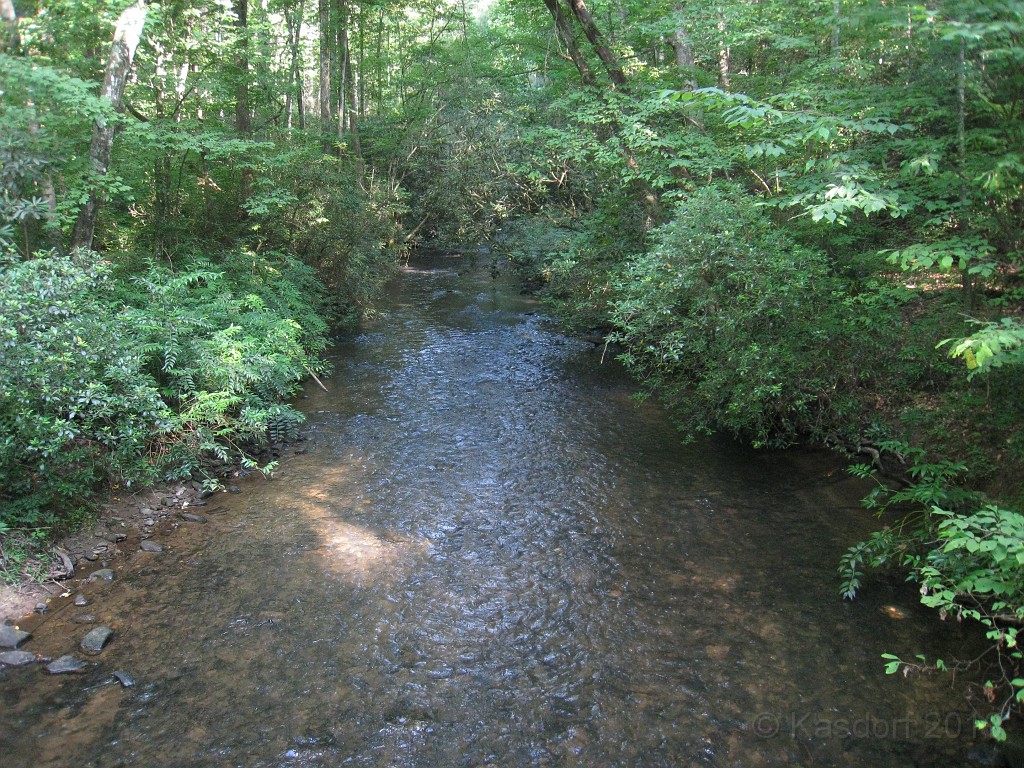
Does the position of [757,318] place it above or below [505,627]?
above

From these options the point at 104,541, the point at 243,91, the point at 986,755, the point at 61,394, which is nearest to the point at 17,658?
the point at 104,541

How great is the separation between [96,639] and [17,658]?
559 millimetres

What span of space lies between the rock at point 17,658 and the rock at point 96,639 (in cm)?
35

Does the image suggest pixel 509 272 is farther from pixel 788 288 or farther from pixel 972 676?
pixel 972 676

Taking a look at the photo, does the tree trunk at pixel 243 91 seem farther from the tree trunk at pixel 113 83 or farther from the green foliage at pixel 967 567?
the green foliage at pixel 967 567

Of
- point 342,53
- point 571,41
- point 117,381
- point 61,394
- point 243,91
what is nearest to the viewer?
point 61,394

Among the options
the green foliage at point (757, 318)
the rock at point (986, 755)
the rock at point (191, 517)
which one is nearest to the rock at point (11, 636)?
the rock at point (191, 517)

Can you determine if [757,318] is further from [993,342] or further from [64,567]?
[64,567]

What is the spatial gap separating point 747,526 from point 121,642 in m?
6.46

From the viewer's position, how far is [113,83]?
360 inches

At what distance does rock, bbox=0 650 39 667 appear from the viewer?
5.19m

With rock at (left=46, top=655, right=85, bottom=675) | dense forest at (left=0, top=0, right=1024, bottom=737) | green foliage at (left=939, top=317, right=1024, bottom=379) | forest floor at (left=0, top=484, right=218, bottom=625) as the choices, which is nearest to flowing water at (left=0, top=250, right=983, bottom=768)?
rock at (left=46, top=655, right=85, bottom=675)

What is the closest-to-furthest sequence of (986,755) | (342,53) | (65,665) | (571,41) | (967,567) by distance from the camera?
(986,755) → (967,567) → (65,665) → (571,41) → (342,53)

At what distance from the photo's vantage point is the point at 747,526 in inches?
287
